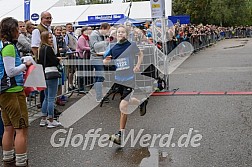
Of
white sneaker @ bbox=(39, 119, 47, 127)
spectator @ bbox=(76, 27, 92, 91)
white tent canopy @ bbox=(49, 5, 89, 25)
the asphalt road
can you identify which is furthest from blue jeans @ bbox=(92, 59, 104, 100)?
white tent canopy @ bbox=(49, 5, 89, 25)

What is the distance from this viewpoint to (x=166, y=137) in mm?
5914

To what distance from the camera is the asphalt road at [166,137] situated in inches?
194

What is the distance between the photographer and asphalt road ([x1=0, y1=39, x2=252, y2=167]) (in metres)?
4.92

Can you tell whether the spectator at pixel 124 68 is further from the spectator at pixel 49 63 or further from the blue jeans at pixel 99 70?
the blue jeans at pixel 99 70

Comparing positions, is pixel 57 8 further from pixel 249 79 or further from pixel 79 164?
pixel 79 164

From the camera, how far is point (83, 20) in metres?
26.3

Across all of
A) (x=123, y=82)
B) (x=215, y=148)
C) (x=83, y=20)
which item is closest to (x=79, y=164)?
(x=123, y=82)

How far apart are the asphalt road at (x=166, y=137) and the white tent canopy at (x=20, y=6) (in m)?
19.8

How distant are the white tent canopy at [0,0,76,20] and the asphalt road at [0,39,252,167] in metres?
19.8

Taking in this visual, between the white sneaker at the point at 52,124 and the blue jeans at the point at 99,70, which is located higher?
the blue jeans at the point at 99,70

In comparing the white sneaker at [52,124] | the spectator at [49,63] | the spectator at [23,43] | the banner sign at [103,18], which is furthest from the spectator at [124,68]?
the banner sign at [103,18]

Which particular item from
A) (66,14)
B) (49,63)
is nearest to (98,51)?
(49,63)

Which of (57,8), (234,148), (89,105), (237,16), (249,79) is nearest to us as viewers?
(234,148)

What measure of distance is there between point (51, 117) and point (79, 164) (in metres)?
2.14
